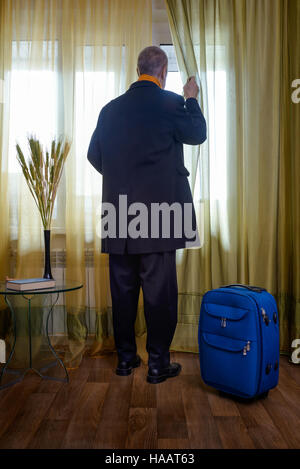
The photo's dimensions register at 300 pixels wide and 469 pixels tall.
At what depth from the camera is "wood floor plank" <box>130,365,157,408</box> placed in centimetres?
175

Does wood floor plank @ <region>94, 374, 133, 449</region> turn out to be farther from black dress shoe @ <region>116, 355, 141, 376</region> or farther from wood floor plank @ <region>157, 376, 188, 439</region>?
wood floor plank @ <region>157, 376, 188, 439</region>

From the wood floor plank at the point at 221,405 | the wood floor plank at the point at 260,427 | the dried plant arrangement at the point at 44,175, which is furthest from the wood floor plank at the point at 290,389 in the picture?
the dried plant arrangement at the point at 44,175

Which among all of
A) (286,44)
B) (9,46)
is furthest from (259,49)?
(9,46)

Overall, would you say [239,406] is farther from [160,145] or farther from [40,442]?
[160,145]

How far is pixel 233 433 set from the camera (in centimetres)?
147

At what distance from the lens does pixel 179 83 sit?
2668 mm

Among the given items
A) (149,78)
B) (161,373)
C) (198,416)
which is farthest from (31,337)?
(149,78)

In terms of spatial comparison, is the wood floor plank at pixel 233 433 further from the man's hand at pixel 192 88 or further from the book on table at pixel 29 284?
the man's hand at pixel 192 88

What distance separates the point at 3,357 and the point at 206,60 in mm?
2175

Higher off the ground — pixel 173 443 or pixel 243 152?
pixel 243 152

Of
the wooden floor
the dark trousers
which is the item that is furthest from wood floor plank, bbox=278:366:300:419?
the dark trousers

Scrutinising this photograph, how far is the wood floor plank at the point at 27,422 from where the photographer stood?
4.62 feet

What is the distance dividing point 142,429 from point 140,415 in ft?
0.41

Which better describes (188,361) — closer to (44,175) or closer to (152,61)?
(44,175)
